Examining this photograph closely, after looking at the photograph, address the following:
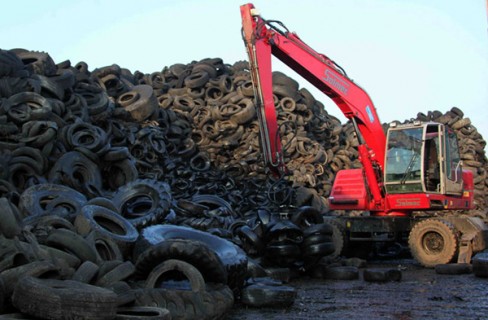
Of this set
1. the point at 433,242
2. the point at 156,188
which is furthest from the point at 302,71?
the point at 156,188

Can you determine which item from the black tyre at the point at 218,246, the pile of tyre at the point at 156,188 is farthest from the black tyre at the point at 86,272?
the black tyre at the point at 218,246

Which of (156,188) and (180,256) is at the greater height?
(156,188)

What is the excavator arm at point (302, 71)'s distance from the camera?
11.5 m

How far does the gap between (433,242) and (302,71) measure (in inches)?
165

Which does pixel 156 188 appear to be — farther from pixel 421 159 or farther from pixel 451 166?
pixel 451 166

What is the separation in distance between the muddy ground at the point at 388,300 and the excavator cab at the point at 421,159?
1950 mm

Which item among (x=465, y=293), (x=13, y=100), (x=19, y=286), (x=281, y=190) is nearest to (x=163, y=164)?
(x=281, y=190)

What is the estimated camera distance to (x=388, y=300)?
646cm

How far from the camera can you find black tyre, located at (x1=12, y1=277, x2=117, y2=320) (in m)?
3.81

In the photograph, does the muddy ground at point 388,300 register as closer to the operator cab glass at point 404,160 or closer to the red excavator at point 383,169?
the red excavator at point 383,169

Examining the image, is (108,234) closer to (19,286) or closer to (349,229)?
(19,286)

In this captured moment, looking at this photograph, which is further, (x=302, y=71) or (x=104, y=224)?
(x=302, y=71)

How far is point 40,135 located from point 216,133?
6.94 meters

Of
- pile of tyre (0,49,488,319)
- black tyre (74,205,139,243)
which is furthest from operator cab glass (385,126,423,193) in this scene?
black tyre (74,205,139,243)
